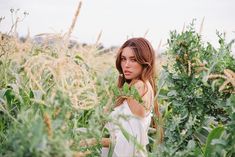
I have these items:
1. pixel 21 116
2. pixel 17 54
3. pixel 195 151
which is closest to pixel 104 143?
pixel 195 151

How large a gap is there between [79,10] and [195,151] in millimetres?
773

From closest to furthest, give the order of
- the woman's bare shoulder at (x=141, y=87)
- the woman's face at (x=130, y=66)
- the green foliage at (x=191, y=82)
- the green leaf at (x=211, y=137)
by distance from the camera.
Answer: the green leaf at (x=211, y=137) < the green foliage at (x=191, y=82) < the woman's bare shoulder at (x=141, y=87) < the woman's face at (x=130, y=66)

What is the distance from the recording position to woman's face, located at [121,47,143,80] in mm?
2988

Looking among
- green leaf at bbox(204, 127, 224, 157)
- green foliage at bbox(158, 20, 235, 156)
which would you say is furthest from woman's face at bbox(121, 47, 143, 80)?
green leaf at bbox(204, 127, 224, 157)

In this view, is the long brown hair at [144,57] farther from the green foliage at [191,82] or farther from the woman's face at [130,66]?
the green foliage at [191,82]

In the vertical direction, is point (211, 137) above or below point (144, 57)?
below

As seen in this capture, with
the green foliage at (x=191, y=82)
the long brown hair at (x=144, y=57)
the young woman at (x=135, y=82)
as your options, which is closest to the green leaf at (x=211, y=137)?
the green foliage at (x=191, y=82)

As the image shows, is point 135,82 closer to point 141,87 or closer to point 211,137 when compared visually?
point 141,87

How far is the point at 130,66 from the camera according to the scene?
2.99 m

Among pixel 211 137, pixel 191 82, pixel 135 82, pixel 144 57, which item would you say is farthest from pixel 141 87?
pixel 211 137

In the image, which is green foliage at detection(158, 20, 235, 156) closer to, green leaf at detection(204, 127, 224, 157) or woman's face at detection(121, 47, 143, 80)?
green leaf at detection(204, 127, 224, 157)

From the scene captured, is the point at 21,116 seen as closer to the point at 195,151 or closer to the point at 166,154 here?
the point at 166,154

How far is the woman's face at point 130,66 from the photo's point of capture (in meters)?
2.99

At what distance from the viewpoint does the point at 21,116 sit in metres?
1.18
